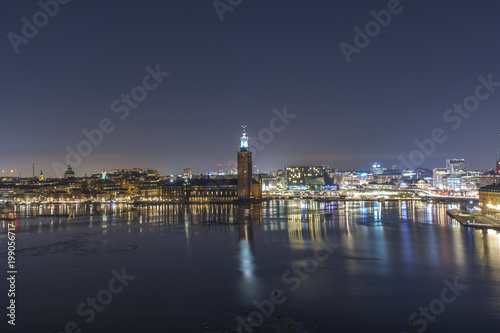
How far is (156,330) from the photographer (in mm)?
8391

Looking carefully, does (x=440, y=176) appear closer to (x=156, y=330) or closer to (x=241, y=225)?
(x=241, y=225)

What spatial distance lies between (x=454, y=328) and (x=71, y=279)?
10.1m

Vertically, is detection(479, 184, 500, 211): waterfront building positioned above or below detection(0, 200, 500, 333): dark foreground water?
above

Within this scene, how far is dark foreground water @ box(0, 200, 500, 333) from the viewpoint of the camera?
29.1ft

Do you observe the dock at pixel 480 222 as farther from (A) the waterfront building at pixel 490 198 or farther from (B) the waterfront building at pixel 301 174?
(B) the waterfront building at pixel 301 174

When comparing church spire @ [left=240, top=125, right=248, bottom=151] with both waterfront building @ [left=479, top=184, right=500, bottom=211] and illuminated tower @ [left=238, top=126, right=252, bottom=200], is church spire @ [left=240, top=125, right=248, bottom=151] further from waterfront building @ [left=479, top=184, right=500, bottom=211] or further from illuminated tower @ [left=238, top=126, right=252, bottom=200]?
waterfront building @ [left=479, top=184, right=500, bottom=211]

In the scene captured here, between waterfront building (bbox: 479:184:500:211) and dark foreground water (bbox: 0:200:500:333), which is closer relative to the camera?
dark foreground water (bbox: 0:200:500:333)

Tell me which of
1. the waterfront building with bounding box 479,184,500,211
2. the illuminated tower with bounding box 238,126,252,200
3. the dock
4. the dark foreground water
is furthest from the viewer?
the illuminated tower with bounding box 238,126,252,200

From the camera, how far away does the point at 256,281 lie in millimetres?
12109

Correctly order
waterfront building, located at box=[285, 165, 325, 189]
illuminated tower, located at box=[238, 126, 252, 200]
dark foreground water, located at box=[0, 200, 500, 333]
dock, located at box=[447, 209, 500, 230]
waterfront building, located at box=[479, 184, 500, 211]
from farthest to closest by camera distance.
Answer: waterfront building, located at box=[285, 165, 325, 189] → illuminated tower, located at box=[238, 126, 252, 200] → waterfront building, located at box=[479, 184, 500, 211] → dock, located at box=[447, 209, 500, 230] → dark foreground water, located at box=[0, 200, 500, 333]

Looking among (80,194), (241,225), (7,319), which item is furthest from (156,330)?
(80,194)

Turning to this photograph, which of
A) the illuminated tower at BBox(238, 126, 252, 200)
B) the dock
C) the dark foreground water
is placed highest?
the illuminated tower at BBox(238, 126, 252, 200)

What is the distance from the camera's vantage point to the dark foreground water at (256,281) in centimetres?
888

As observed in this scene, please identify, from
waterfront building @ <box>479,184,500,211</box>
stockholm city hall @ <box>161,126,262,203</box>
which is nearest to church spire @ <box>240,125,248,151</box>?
stockholm city hall @ <box>161,126,262,203</box>
